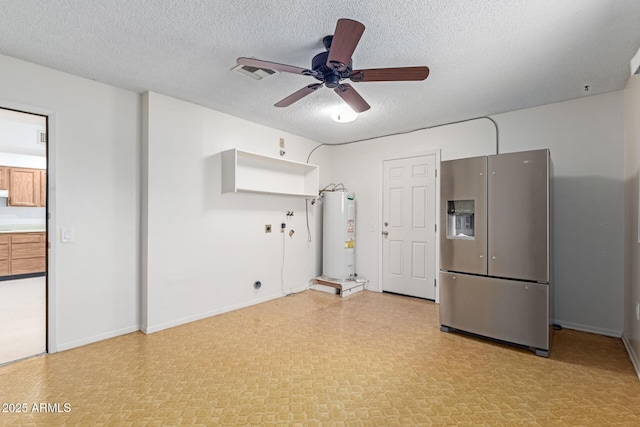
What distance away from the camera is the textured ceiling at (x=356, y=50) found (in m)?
1.95

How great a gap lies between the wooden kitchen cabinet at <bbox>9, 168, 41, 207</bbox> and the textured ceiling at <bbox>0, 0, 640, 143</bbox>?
4.76 m

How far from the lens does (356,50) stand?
7.93ft

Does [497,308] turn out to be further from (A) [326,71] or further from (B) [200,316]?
(B) [200,316]

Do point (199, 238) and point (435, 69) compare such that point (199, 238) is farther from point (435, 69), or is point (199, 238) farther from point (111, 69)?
point (435, 69)

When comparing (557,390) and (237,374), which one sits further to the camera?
(237,374)

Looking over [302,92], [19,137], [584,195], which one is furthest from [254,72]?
[19,137]

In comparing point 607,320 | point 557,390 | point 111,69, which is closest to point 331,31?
point 111,69

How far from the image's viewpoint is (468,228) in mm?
3281

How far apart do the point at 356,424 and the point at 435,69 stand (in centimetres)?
276

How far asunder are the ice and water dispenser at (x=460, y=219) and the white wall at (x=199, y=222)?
7.88 feet

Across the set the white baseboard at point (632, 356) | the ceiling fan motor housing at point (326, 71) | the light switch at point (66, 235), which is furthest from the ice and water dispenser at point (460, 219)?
the light switch at point (66, 235)

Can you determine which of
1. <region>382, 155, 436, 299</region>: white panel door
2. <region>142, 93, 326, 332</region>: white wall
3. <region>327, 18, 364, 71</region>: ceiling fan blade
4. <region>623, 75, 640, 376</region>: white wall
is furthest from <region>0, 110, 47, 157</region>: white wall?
<region>623, 75, 640, 376</region>: white wall

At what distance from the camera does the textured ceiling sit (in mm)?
1951

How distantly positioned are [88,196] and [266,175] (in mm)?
2092
